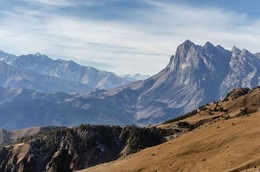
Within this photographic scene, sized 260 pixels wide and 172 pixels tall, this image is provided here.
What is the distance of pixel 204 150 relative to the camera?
296ft

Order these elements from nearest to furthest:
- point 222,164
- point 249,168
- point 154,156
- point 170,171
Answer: point 249,168 < point 222,164 < point 170,171 < point 154,156

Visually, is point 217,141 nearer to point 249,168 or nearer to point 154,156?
point 154,156

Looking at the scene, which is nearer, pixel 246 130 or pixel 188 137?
pixel 246 130

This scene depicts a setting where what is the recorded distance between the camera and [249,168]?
68.6 metres

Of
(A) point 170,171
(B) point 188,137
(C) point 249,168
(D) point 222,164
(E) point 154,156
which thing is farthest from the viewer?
(B) point 188,137

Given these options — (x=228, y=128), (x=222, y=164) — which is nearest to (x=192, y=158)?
(x=222, y=164)

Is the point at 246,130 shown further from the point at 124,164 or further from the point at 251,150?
the point at 124,164

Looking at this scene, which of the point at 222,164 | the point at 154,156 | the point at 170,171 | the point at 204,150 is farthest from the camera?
the point at 154,156

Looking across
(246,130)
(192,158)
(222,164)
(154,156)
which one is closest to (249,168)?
(222,164)

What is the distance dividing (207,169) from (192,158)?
997 cm

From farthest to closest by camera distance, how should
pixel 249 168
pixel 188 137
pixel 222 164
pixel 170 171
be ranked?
pixel 188 137 < pixel 170 171 < pixel 222 164 < pixel 249 168

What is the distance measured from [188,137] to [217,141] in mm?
14095

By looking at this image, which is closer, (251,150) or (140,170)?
(251,150)

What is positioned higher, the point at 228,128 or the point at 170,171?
the point at 228,128
